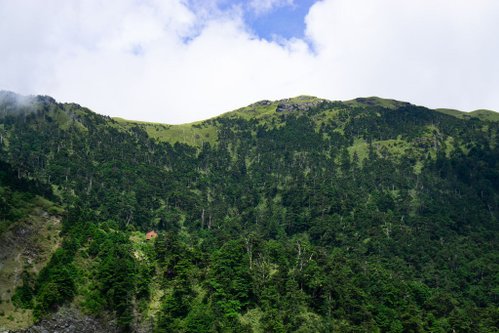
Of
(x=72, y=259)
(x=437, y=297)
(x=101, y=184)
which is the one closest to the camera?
(x=72, y=259)

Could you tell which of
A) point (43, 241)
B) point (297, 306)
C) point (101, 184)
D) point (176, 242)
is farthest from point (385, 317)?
point (101, 184)

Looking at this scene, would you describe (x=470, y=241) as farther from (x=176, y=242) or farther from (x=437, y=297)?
(x=176, y=242)

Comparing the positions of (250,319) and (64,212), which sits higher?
(64,212)

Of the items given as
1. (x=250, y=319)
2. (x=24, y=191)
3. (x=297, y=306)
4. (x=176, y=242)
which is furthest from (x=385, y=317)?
(x=24, y=191)

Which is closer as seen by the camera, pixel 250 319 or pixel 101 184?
pixel 250 319

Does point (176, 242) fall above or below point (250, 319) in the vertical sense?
above

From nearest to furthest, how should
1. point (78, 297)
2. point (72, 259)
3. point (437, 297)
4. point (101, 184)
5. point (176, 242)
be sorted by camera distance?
point (78, 297) < point (72, 259) < point (176, 242) < point (437, 297) < point (101, 184)

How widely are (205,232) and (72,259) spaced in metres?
85.9

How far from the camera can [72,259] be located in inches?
3605

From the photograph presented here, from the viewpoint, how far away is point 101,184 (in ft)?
632

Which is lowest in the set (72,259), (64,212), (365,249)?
(365,249)

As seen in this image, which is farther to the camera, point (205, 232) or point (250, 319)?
point (205, 232)

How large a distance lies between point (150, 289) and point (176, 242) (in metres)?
13.3

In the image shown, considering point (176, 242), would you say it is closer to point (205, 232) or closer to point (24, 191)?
point (24, 191)
